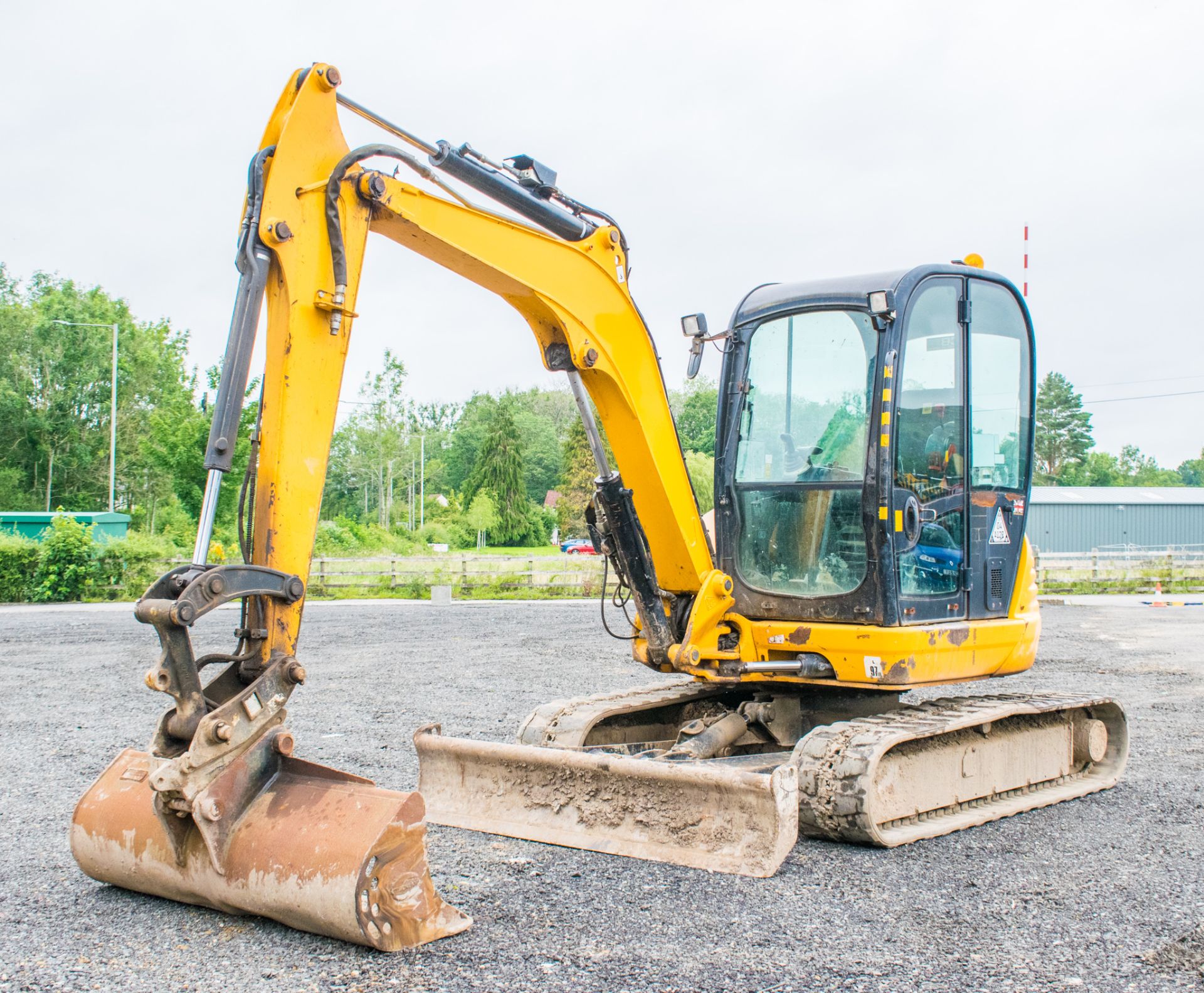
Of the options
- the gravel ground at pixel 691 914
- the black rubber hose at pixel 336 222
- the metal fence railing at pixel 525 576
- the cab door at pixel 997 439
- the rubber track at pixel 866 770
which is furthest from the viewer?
the metal fence railing at pixel 525 576

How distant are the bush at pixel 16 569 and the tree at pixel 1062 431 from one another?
78295 millimetres

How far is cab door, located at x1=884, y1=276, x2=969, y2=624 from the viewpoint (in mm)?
5754

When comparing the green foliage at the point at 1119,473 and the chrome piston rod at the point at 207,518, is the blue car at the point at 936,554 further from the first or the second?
the green foliage at the point at 1119,473

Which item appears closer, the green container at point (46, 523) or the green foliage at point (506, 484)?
the green container at point (46, 523)

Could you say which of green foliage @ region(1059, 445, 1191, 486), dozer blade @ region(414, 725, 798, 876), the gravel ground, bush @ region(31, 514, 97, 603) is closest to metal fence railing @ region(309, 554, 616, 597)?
bush @ region(31, 514, 97, 603)

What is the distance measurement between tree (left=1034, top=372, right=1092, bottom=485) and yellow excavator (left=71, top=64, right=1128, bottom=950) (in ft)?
284

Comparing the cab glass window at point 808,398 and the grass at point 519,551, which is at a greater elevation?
the cab glass window at point 808,398

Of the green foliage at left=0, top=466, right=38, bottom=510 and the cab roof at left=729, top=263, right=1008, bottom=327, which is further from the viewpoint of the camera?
the green foliage at left=0, top=466, right=38, bottom=510

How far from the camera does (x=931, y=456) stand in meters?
5.98

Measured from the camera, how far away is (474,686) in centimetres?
1055

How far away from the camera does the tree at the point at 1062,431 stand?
286ft

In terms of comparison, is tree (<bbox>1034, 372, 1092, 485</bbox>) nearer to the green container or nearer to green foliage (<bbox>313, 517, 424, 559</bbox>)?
green foliage (<bbox>313, 517, 424, 559</bbox>)

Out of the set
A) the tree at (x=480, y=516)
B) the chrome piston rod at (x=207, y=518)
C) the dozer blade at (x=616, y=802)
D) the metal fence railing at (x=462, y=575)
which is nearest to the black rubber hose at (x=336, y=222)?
Answer: the chrome piston rod at (x=207, y=518)

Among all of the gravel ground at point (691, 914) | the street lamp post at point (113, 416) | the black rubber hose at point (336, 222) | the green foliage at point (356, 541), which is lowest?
the gravel ground at point (691, 914)
